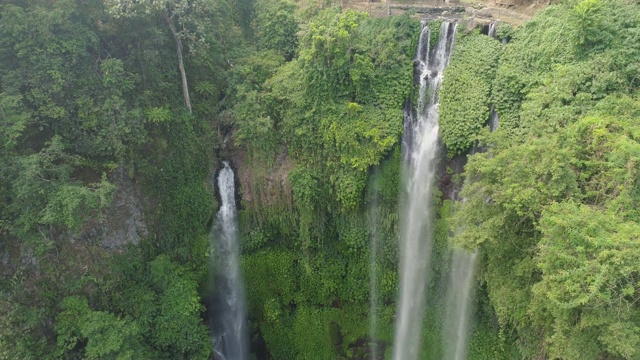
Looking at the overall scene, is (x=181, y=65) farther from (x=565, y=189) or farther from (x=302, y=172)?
(x=565, y=189)

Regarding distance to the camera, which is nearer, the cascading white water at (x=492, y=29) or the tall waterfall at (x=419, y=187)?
the tall waterfall at (x=419, y=187)

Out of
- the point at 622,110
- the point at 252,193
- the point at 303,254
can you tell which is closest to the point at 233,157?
the point at 252,193

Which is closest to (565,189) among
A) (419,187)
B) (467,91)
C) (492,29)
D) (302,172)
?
(467,91)

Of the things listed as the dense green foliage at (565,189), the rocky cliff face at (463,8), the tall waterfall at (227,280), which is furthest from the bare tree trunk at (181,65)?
the dense green foliage at (565,189)

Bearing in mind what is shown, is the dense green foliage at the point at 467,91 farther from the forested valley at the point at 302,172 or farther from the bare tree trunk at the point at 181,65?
the bare tree trunk at the point at 181,65

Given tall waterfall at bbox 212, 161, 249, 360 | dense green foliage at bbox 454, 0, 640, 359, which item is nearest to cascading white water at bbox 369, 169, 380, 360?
dense green foliage at bbox 454, 0, 640, 359

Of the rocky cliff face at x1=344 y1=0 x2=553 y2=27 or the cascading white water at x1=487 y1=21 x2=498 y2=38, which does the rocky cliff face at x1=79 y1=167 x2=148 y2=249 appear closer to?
the rocky cliff face at x1=344 y1=0 x2=553 y2=27

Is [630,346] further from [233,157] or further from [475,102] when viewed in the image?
[233,157]
